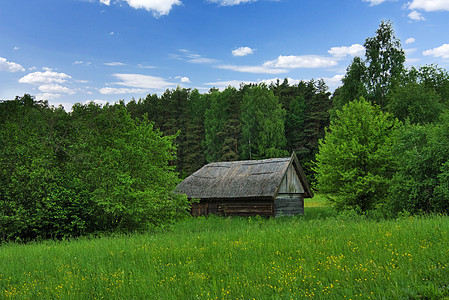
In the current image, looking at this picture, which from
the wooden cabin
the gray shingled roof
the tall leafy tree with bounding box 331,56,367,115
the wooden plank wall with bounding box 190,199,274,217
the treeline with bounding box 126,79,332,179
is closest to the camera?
the wooden plank wall with bounding box 190,199,274,217

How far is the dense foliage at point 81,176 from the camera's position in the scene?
55.8 feet

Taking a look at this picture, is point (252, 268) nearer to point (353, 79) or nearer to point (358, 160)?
point (358, 160)

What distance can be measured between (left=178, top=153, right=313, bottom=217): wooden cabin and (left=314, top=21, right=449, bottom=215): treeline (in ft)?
9.50

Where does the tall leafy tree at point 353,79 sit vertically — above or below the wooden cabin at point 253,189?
above

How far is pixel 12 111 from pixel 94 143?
16.8 feet

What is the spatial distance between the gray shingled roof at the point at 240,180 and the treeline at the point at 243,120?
19.8m

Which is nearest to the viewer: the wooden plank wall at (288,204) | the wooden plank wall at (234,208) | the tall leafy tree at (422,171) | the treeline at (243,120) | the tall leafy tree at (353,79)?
the tall leafy tree at (422,171)

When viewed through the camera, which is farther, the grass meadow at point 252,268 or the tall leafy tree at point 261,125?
the tall leafy tree at point 261,125

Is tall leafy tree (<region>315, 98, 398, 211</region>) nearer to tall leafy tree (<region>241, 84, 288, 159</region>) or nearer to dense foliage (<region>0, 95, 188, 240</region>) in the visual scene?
dense foliage (<region>0, 95, 188, 240</region>)

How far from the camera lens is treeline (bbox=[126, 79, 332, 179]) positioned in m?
54.7

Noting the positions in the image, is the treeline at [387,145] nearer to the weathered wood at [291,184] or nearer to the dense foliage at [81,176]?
the weathered wood at [291,184]

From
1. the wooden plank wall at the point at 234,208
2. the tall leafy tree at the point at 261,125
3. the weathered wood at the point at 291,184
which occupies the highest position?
the tall leafy tree at the point at 261,125

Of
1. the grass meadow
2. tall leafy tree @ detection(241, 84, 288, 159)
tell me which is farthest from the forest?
tall leafy tree @ detection(241, 84, 288, 159)

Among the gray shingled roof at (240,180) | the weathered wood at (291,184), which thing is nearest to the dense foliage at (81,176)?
the gray shingled roof at (240,180)
